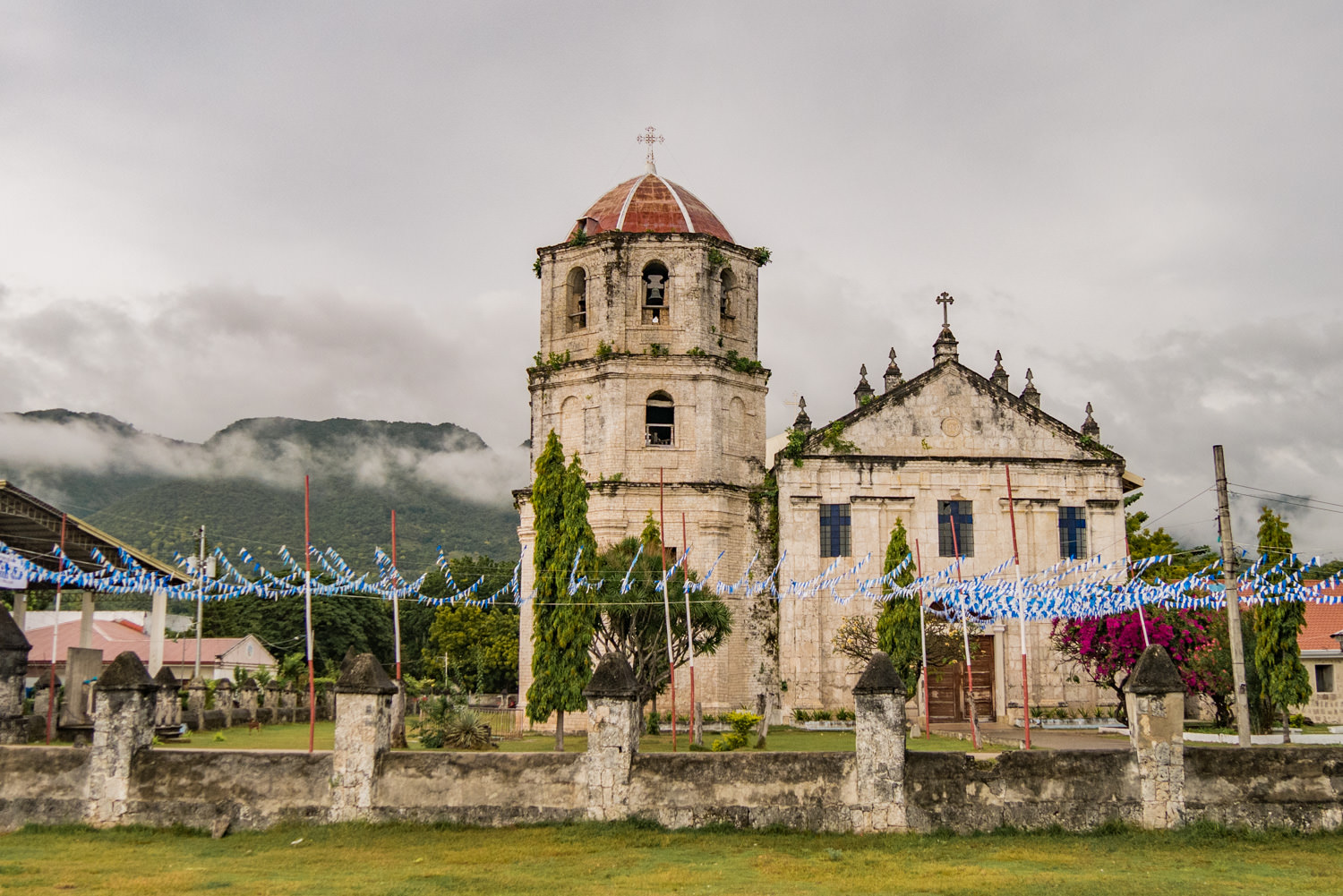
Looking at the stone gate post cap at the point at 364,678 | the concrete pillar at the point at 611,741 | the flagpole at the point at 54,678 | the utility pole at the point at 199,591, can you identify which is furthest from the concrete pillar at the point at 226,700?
the concrete pillar at the point at 611,741

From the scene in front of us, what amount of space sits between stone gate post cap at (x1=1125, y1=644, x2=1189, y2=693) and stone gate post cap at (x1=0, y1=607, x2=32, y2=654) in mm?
15540

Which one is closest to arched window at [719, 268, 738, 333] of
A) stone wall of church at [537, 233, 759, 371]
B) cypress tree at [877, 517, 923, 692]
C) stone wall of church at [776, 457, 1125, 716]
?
stone wall of church at [537, 233, 759, 371]

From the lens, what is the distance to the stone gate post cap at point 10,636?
17.1 metres

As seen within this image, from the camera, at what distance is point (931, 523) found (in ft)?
111

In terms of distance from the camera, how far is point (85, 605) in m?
32.0

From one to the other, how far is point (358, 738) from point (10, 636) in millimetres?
6097

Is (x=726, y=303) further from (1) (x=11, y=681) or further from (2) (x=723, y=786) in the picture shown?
(1) (x=11, y=681)

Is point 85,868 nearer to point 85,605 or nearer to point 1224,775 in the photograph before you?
point 1224,775

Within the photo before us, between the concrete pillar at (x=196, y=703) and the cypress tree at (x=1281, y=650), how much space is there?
2721 cm

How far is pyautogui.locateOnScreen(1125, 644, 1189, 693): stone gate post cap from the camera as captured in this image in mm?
14883

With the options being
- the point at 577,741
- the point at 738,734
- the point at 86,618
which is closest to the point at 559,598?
the point at 738,734

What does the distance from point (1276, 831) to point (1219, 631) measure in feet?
57.3

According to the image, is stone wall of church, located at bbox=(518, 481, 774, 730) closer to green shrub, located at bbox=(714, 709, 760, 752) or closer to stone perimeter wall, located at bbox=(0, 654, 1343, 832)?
green shrub, located at bbox=(714, 709, 760, 752)

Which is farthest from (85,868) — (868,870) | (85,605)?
(85,605)
